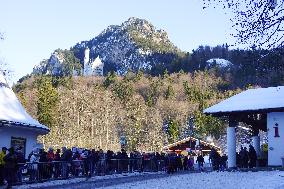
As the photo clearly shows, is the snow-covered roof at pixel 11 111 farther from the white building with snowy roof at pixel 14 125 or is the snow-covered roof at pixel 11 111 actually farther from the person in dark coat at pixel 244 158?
the person in dark coat at pixel 244 158

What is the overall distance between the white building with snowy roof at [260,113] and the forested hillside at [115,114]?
3490 cm

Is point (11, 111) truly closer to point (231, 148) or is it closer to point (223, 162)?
point (231, 148)

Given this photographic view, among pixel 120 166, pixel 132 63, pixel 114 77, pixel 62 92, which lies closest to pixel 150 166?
pixel 120 166

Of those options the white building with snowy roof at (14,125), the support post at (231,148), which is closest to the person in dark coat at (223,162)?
the support post at (231,148)

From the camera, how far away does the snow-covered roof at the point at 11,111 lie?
22.7 meters

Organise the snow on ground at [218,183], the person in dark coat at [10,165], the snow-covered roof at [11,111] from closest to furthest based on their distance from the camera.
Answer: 1. the snow on ground at [218,183]
2. the person in dark coat at [10,165]
3. the snow-covered roof at [11,111]

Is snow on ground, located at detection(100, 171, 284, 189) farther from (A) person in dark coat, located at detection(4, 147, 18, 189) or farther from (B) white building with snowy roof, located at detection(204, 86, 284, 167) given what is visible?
(B) white building with snowy roof, located at detection(204, 86, 284, 167)

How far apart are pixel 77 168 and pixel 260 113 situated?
1220 centimetres

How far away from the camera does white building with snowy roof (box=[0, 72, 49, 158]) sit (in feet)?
73.9

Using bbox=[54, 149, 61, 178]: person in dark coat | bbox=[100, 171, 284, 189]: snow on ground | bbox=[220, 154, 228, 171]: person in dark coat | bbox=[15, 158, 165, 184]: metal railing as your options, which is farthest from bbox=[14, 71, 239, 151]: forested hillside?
bbox=[100, 171, 284, 189]: snow on ground

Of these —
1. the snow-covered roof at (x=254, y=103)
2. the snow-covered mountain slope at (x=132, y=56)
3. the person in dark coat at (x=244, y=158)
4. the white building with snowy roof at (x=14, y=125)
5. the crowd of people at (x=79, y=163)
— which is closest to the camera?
the crowd of people at (x=79, y=163)

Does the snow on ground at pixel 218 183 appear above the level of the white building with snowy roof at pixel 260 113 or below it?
below

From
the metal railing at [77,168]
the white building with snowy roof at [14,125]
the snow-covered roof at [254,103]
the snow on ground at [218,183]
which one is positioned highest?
the snow-covered roof at [254,103]

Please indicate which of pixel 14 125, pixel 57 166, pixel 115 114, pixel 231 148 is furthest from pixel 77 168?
pixel 115 114
